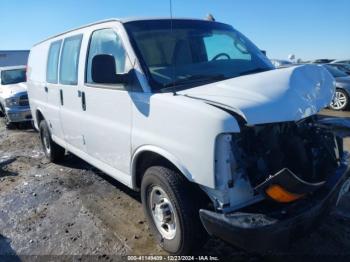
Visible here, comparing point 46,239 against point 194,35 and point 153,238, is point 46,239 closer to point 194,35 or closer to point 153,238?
point 153,238

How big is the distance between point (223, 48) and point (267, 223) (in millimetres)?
2278

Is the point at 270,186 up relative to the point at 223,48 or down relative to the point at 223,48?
down

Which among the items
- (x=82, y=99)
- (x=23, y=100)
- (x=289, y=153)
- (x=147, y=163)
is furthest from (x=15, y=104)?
(x=289, y=153)

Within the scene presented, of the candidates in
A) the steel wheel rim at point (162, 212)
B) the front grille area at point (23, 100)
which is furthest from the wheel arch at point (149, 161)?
the front grille area at point (23, 100)

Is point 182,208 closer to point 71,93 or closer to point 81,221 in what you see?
point 81,221

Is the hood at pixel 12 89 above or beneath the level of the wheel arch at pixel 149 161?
beneath

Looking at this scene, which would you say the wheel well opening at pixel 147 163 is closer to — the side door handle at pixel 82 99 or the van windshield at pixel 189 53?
the van windshield at pixel 189 53

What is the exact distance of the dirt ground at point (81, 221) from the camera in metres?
3.54

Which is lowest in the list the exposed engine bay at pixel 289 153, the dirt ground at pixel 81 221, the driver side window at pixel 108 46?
the dirt ground at pixel 81 221

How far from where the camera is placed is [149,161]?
11.5 ft

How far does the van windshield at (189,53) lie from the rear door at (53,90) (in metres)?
2.01

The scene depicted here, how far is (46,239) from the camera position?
12.9 feet

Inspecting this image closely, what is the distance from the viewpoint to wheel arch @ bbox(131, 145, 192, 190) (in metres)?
2.95

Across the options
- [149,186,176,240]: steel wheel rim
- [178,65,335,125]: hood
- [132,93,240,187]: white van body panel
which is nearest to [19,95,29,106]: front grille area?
[132,93,240,187]: white van body panel
